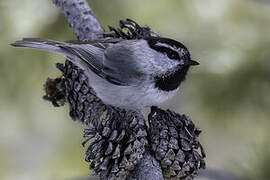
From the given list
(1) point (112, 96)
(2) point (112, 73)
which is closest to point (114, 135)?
(1) point (112, 96)

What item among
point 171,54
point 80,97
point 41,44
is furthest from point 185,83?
point 41,44

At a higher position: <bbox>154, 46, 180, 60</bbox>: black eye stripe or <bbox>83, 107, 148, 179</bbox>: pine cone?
<bbox>154, 46, 180, 60</bbox>: black eye stripe

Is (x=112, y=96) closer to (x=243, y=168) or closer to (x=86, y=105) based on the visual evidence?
(x=86, y=105)

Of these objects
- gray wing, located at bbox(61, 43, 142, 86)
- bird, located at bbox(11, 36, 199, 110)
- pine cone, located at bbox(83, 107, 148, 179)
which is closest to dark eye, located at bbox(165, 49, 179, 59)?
bird, located at bbox(11, 36, 199, 110)

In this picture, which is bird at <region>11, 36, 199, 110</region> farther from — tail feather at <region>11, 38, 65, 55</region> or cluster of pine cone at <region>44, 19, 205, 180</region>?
cluster of pine cone at <region>44, 19, 205, 180</region>

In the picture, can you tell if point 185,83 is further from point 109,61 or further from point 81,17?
point 81,17

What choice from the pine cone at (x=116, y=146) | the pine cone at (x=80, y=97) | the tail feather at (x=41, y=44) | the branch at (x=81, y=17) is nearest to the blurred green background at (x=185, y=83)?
the tail feather at (x=41, y=44)
